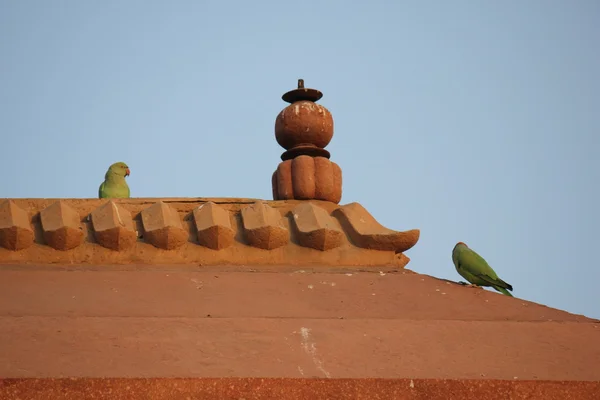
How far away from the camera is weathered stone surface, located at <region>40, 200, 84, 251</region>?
3.68 m

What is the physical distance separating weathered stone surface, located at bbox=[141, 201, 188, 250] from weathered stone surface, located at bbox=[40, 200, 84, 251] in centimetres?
32

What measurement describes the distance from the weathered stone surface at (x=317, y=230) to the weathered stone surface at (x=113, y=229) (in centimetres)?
80

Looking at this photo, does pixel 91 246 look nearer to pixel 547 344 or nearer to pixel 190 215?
pixel 190 215

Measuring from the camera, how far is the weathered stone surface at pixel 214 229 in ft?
12.2

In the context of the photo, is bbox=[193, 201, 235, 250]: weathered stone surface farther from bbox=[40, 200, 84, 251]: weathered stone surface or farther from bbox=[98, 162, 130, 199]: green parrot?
bbox=[98, 162, 130, 199]: green parrot

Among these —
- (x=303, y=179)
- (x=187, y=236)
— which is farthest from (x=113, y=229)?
(x=303, y=179)

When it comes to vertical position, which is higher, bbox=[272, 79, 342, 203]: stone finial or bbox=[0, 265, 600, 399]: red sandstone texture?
bbox=[272, 79, 342, 203]: stone finial

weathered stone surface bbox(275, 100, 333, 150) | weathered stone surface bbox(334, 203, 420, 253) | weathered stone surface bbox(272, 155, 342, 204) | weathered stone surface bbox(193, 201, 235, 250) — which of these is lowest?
weathered stone surface bbox(334, 203, 420, 253)

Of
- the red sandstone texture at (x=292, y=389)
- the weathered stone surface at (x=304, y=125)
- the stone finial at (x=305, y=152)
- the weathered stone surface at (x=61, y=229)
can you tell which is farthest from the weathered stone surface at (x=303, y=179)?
the red sandstone texture at (x=292, y=389)

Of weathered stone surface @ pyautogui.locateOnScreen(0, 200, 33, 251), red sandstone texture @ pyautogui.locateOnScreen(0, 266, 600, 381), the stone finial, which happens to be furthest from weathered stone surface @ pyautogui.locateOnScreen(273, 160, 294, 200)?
weathered stone surface @ pyautogui.locateOnScreen(0, 200, 33, 251)

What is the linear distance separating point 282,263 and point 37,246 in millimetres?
1169

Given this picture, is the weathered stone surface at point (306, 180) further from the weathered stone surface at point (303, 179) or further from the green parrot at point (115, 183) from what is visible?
the green parrot at point (115, 183)

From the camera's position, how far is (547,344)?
2.95 metres

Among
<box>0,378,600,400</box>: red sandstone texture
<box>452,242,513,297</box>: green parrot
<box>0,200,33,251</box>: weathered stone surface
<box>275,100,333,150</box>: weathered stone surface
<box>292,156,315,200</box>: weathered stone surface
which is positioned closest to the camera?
<box>0,378,600,400</box>: red sandstone texture
